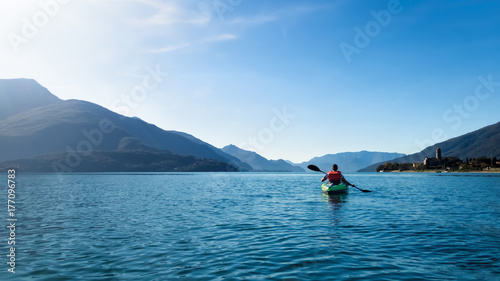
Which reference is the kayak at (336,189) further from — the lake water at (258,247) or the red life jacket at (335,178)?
the lake water at (258,247)

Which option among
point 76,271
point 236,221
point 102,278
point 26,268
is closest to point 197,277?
point 102,278

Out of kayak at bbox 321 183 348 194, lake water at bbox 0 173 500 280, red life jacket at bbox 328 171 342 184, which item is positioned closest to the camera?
lake water at bbox 0 173 500 280

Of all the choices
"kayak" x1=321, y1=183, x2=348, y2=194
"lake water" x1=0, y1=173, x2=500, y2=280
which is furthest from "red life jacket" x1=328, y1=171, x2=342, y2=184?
"lake water" x1=0, y1=173, x2=500, y2=280

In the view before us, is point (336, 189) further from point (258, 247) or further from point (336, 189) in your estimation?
point (258, 247)

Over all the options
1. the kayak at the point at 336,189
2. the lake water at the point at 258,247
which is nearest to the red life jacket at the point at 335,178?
the kayak at the point at 336,189

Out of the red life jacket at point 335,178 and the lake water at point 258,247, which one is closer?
the lake water at point 258,247

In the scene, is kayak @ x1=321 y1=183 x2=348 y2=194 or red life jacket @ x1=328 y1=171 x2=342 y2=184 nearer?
kayak @ x1=321 y1=183 x2=348 y2=194

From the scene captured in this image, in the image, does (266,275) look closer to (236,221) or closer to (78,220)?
(236,221)

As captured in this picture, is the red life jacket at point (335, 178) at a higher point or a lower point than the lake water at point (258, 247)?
higher

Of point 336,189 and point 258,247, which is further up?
point 336,189

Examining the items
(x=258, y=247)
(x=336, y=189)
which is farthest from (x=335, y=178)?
(x=258, y=247)

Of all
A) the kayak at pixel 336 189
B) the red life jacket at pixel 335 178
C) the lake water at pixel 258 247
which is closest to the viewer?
the lake water at pixel 258 247

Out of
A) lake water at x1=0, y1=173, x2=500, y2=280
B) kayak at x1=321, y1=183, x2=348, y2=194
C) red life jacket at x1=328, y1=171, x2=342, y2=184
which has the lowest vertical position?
lake water at x1=0, y1=173, x2=500, y2=280

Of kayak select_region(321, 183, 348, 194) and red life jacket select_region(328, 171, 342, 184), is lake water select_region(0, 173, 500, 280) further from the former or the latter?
red life jacket select_region(328, 171, 342, 184)
